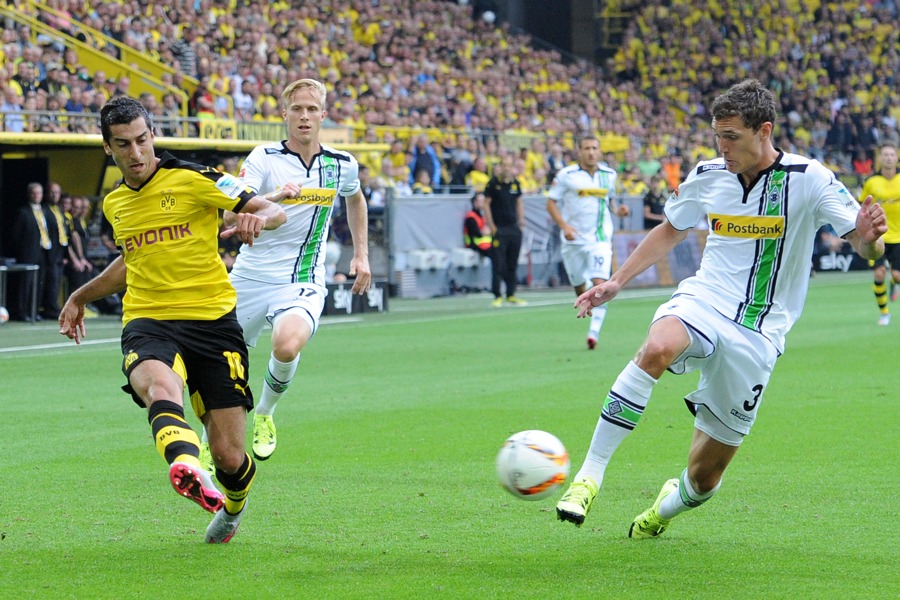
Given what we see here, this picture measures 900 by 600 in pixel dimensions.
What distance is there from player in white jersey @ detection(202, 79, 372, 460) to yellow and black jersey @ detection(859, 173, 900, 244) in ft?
36.0

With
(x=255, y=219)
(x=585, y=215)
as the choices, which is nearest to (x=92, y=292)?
(x=255, y=219)

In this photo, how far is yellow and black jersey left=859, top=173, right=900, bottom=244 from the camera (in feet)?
58.2

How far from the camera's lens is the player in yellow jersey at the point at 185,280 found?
5.79m

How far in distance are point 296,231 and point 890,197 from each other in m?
11.7

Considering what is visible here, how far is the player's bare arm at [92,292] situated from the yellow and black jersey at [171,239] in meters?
0.14

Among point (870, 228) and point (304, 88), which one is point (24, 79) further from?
point (870, 228)

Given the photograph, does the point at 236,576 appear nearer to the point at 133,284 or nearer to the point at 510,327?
the point at 133,284

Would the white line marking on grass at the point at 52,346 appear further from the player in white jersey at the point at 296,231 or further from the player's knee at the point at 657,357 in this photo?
the player's knee at the point at 657,357

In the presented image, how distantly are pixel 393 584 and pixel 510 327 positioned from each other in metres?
13.6

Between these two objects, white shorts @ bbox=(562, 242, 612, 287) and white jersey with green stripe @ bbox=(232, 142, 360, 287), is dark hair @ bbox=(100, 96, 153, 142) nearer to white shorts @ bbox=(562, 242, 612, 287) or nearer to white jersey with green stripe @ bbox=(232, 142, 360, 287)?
white jersey with green stripe @ bbox=(232, 142, 360, 287)

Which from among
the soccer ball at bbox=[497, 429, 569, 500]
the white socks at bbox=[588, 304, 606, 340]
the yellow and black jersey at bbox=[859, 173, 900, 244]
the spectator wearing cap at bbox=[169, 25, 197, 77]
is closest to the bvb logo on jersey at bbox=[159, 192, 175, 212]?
the soccer ball at bbox=[497, 429, 569, 500]

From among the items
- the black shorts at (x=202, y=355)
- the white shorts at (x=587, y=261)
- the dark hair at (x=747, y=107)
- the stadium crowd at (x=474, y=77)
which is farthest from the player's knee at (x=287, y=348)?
the stadium crowd at (x=474, y=77)

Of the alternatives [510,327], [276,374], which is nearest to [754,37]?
[510,327]

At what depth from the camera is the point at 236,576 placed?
5.35 m
